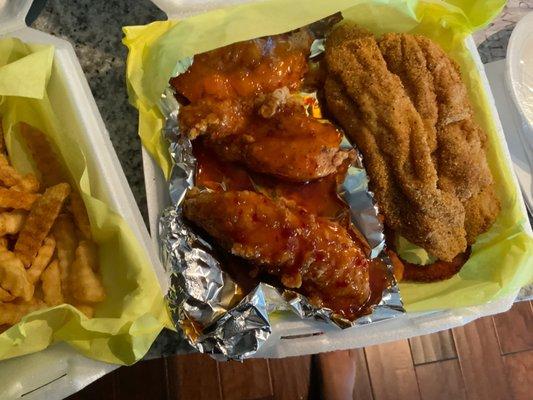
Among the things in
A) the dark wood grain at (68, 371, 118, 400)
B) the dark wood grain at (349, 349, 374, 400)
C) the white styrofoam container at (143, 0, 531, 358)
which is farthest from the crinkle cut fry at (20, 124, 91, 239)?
the dark wood grain at (349, 349, 374, 400)

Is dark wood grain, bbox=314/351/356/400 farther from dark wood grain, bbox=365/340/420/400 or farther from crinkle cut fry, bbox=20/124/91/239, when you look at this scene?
crinkle cut fry, bbox=20/124/91/239

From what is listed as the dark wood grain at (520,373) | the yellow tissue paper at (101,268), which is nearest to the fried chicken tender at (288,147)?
the yellow tissue paper at (101,268)

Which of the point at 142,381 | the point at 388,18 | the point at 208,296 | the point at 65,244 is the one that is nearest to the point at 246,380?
the point at 142,381

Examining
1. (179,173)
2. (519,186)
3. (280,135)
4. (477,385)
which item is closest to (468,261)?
(519,186)

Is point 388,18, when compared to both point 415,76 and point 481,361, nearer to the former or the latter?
point 415,76

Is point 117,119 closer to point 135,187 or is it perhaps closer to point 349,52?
point 135,187
